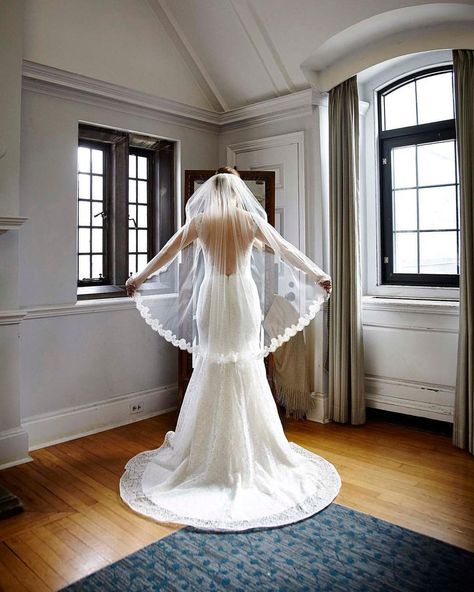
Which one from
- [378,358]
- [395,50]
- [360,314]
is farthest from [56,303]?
[395,50]

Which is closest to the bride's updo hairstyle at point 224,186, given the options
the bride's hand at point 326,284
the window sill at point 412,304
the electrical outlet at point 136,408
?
the bride's hand at point 326,284

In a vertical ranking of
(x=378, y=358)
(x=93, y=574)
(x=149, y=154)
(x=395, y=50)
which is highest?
(x=395, y=50)

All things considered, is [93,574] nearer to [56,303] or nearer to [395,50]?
[56,303]

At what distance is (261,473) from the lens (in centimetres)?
273

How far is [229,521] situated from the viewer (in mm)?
2367

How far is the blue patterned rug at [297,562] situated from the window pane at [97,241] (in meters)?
2.40

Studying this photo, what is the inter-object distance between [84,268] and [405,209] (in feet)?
8.62

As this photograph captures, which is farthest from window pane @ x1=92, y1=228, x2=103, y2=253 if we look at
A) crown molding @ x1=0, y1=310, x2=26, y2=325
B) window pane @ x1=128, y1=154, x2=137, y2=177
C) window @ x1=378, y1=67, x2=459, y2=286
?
window @ x1=378, y1=67, x2=459, y2=286

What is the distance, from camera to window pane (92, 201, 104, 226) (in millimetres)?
4015

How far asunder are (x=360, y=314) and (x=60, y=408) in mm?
2301

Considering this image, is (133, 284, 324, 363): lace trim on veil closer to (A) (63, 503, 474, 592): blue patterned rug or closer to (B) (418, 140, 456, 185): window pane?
(A) (63, 503, 474, 592): blue patterned rug

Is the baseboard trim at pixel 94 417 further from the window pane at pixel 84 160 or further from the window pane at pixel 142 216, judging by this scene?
the window pane at pixel 84 160

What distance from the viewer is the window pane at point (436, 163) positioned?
395 cm

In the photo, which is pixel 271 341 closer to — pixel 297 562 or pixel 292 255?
pixel 292 255
